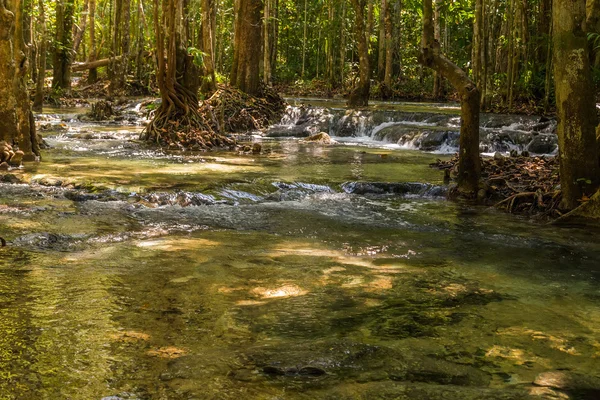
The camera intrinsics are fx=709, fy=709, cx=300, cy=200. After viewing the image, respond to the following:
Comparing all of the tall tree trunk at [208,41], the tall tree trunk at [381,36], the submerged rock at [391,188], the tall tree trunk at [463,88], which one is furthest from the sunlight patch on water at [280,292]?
the tall tree trunk at [381,36]

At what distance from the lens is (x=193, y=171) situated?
11.7 metres

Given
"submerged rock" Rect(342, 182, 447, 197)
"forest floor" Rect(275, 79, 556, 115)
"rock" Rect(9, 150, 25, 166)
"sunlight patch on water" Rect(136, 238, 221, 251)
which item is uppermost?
"forest floor" Rect(275, 79, 556, 115)

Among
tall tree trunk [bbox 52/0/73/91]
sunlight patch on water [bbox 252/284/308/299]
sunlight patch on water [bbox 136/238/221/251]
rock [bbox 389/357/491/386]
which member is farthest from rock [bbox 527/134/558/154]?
tall tree trunk [bbox 52/0/73/91]

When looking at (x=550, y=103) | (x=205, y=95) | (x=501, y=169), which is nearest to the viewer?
(x=501, y=169)

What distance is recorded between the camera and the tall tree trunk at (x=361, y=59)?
69.4 feet

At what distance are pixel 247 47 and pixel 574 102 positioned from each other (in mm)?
14135

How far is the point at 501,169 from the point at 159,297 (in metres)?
7.37

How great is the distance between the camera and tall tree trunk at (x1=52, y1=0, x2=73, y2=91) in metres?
27.0

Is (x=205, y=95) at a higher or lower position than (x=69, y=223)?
higher

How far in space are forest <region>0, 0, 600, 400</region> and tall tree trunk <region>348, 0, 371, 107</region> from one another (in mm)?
3993

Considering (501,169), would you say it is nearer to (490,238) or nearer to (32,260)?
(490,238)

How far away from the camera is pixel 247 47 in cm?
2116

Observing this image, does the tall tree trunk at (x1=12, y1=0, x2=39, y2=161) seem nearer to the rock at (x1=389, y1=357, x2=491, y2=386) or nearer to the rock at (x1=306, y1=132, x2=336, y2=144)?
the rock at (x1=306, y1=132, x2=336, y2=144)

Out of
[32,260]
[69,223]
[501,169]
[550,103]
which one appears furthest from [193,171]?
[550,103]
